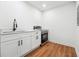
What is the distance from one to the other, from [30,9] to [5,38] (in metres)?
2.55

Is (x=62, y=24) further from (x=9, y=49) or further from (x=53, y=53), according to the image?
(x=9, y=49)

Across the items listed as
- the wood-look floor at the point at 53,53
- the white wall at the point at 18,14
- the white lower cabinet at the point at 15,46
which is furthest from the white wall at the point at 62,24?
the white lower cabinet at the point at 15,46

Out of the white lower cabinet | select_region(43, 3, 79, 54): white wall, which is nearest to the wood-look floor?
the white lower cabinet

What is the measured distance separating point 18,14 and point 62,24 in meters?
2.41

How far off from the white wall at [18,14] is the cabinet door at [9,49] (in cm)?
90

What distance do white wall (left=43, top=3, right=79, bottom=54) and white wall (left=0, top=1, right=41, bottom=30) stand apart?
949 mm

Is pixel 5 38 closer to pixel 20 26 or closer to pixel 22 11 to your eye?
pixel 20 26

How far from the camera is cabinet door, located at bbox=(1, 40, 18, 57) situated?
1.61m

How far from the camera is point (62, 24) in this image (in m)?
3.93

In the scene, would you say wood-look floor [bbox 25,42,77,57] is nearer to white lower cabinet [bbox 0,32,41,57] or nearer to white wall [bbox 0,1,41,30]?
white lower cabinet [bbox 0,32,41,57]

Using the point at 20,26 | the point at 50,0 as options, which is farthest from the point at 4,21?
the point at 50,0

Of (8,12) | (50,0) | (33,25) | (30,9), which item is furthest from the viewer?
(33,25)

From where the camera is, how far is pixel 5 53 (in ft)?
5.46

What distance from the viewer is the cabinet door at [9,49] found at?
63.5 inches
